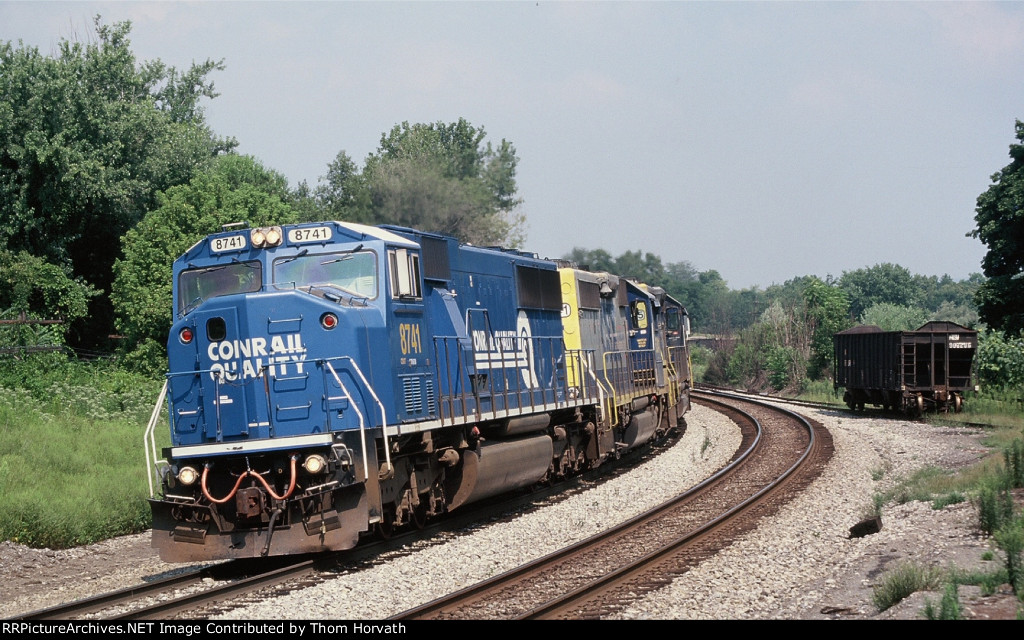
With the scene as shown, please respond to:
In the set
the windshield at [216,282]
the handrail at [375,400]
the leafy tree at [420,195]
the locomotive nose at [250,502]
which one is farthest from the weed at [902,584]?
the leafy tree at [420,195]

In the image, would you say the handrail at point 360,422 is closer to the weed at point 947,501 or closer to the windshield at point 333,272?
the windshield at point 333,272

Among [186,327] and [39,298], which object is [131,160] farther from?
[186,327]

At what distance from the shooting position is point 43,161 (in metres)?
28.5

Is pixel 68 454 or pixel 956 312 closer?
pixel 68 454

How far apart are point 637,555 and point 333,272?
455 cm

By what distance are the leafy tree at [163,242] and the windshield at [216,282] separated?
15639 mm

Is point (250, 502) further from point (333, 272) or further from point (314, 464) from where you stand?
point (333, 272)

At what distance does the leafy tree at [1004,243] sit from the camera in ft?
100

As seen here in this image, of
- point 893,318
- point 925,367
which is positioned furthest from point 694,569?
point 893,318

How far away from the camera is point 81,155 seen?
95.7ft

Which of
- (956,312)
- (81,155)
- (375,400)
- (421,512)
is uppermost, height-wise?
(81,155)

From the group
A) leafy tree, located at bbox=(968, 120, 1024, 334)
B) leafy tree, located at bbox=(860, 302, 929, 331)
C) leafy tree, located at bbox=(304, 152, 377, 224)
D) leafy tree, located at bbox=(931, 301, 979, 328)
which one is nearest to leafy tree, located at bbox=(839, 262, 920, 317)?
leafy tree, located at bbox=(931, 301, 979, 328)
